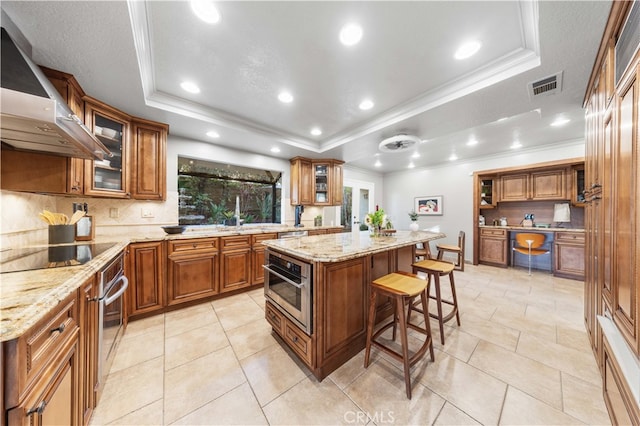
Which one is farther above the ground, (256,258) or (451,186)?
(451,186)

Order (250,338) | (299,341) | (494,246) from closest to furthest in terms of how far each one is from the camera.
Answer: (299,341) → (250,338) → (494,246)

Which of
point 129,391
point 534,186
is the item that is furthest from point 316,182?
point 534,186

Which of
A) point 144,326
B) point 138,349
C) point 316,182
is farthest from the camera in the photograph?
point 316,182

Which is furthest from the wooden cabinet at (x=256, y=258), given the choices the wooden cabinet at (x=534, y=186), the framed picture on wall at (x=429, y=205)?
the wooden cabinet at (x=534, y=186)

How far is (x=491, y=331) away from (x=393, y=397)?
1.49m

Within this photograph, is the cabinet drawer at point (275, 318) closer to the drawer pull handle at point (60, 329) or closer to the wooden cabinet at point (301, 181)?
the drawer pull handle at point (60, 329)

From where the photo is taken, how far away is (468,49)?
1.71 m

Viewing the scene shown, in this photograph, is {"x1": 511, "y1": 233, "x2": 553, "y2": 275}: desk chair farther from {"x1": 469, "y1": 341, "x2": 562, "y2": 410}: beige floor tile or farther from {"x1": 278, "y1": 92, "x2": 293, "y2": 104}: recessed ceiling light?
{"x1": 278, "y1": 92, "x2": 293, "y2": 104}: recessed ceiling light

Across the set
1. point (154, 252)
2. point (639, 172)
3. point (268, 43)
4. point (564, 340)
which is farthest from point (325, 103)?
point (564, 340)

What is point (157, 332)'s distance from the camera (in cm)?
215

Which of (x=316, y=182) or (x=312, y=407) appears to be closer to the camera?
(x=312, y=407)

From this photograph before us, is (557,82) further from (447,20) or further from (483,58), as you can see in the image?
(447,20)

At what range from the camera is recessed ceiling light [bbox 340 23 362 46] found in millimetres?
1524

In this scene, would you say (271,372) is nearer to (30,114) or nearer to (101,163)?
(30,114)
